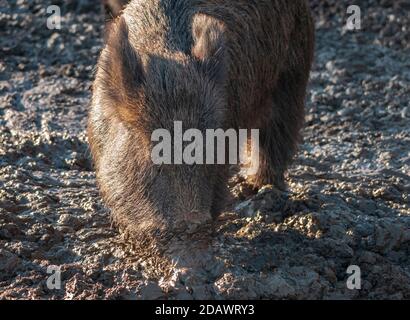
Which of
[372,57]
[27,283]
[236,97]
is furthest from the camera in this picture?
[372,57]

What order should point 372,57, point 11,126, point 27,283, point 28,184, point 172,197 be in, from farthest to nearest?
point 372,57, point 11,126, point 28,184, point 27,283, point 172,197

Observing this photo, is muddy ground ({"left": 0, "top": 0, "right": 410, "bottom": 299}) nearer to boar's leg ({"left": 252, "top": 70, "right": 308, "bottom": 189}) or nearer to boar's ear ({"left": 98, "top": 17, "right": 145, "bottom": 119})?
boar's leg ({"left": 252, "top": 70, "right": 308, "bottom": 189})

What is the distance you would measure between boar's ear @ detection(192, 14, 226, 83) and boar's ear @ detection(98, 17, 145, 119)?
1.15 feet

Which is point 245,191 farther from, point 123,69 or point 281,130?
point 123,69

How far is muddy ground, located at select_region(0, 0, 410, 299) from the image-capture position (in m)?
5.34

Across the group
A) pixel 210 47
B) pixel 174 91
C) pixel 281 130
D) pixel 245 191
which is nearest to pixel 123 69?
pixel 174 91

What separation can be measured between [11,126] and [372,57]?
3.51 metres

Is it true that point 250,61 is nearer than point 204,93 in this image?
No

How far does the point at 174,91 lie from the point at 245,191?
71.2 inches

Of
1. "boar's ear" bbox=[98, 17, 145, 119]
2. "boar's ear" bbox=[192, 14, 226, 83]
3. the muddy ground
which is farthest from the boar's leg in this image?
"boar's ear" bbox=[98, 17, 145, 119]

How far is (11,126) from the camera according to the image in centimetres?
776
